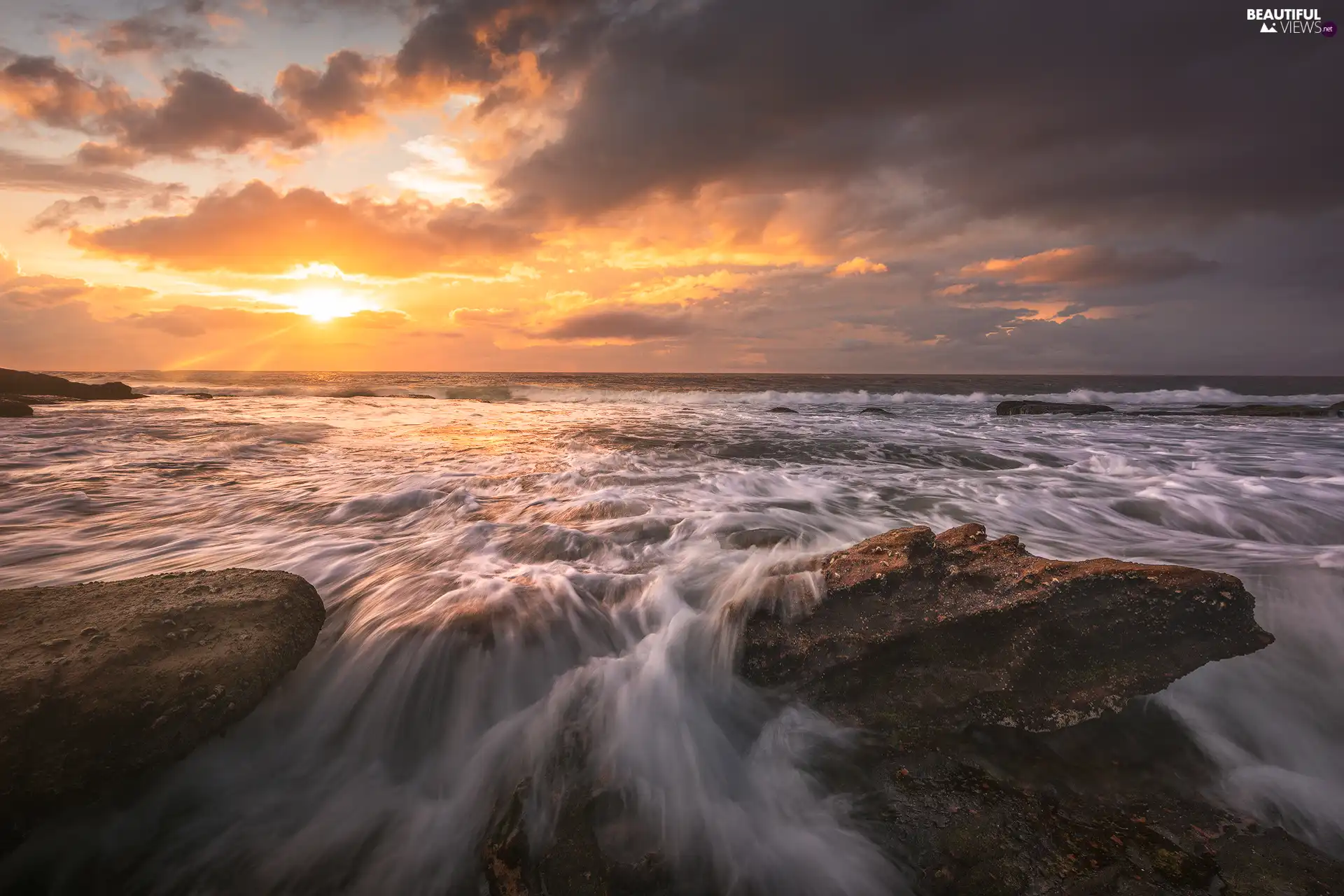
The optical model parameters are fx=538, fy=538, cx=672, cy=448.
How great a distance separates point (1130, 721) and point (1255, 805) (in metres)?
0.51

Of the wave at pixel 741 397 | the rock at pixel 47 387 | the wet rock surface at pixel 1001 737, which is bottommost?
the wet rock surface at pixel 1001 737

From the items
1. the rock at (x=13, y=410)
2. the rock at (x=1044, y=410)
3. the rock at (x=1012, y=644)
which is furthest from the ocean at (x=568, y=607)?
the rock at (x=1044, y=410)

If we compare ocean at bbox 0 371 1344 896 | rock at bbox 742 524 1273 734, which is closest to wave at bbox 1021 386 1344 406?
ocean at bbox 0 371 1344 896

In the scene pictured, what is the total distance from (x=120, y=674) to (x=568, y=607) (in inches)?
95.3

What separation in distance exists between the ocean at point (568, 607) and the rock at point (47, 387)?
17.2 m

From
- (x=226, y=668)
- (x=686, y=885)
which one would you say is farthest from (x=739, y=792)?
(x=226, y=668)

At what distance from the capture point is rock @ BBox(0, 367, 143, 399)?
22.9 m

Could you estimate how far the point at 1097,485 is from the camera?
9016 mm

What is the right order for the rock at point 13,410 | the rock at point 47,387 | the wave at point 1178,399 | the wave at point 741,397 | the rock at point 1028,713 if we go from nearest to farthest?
the rock at point 1028,713 < the rock at point 13,410 < the rock at point 47,387 < the wave at point 741,397 < the wave at point 1178,399

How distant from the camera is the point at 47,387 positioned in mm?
23797

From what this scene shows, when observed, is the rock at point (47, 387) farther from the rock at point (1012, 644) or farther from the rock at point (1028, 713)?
the rock at point (1028, 713)

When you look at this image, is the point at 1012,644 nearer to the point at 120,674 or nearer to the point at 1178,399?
the point at 120,674

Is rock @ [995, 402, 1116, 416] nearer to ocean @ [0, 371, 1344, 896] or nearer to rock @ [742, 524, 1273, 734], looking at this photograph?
ocean @ [0, 371, 1344, 896]

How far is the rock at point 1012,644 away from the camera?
9.37ft
